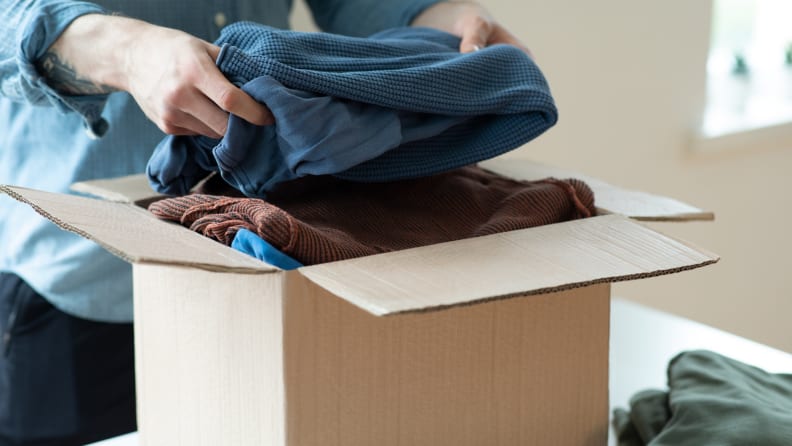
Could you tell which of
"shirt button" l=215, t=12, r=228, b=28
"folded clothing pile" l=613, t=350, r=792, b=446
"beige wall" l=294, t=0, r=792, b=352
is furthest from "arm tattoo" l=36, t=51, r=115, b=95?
"beige wall" l=294, t=0, r=792, b=352

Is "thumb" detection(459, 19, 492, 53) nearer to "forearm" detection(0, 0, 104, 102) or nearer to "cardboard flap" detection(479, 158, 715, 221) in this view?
"cardboard flap" detection(479, 158, 715, 221)

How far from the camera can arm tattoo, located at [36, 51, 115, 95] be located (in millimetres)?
768

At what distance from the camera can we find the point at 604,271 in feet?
1.86

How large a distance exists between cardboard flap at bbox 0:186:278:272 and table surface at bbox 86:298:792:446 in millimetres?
285

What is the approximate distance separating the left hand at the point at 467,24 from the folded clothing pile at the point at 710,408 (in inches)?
12.3

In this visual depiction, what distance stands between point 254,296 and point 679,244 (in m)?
0.28

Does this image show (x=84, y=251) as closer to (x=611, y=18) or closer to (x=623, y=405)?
(x=623, y=405)

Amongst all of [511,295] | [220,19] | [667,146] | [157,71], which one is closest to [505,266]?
[511,295]

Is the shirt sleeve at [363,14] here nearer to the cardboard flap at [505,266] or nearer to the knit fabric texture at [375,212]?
the knit fabric texture at [375,212]

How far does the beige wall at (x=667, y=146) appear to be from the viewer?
179 cm

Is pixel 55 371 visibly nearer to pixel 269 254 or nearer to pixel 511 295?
pixel 269 254

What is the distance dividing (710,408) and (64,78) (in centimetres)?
59

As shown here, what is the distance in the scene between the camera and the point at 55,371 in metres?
1.02

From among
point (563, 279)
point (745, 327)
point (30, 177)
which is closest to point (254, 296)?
point (563, 279)
